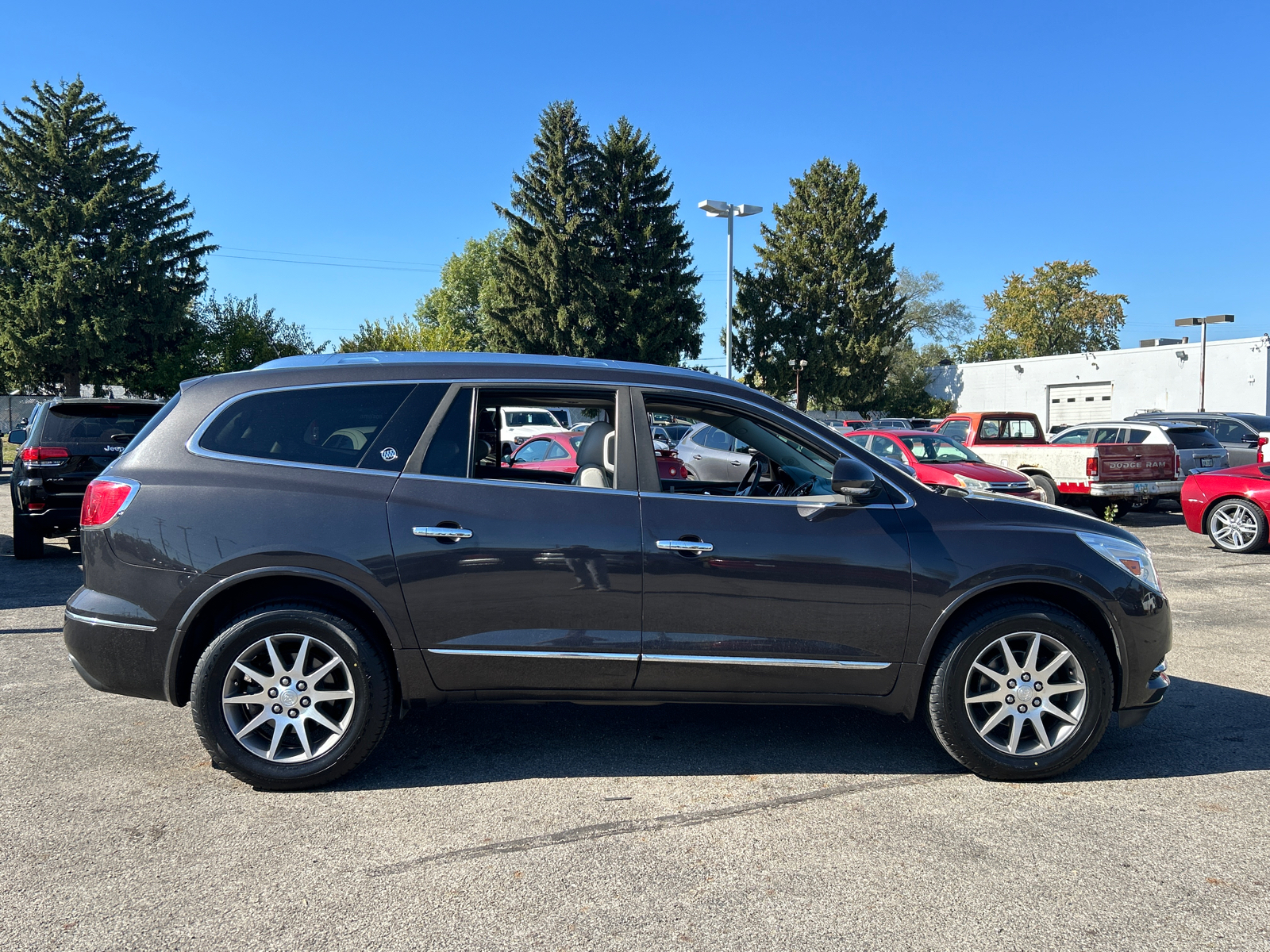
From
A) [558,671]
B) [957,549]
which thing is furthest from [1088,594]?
[558,671]

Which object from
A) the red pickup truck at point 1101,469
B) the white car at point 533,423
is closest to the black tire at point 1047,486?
the red pickup truck at point 1101,469

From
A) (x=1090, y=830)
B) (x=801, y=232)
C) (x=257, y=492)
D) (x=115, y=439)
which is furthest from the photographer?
(x=801, y=232)

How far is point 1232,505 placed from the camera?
11.8m

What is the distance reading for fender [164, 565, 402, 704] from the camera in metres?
3.89

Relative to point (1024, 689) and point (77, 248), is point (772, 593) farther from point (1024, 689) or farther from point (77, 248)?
point (77, 248)

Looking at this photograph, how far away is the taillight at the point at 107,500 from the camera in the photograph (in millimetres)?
3971

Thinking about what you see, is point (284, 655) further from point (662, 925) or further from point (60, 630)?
point (60, 630)

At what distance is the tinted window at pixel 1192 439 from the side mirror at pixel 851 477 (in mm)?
16523

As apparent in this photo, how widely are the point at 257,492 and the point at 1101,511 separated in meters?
15.1

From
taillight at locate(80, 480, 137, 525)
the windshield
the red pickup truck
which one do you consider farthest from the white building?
taillight at locate(80, 480, 137, 525)

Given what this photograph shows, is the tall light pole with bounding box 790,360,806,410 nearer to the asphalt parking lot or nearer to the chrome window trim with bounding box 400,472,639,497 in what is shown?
the asphalt parking lot

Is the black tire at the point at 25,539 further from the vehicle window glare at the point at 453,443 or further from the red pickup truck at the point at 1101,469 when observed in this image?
the red pickup truck at the point at 1101,469

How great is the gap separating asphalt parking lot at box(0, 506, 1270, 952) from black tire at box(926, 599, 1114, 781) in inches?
4.3

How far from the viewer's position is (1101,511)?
15812 millimetres
